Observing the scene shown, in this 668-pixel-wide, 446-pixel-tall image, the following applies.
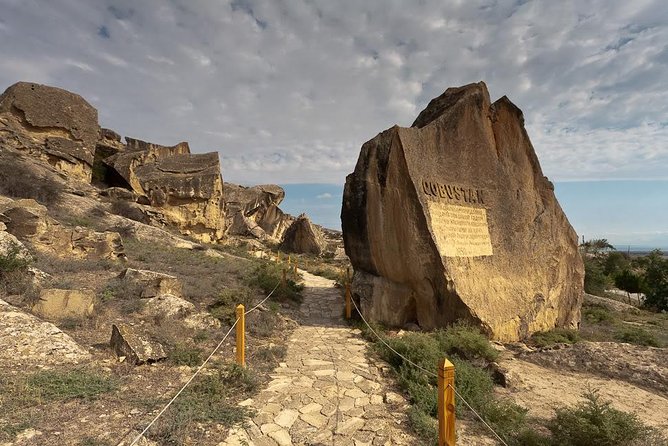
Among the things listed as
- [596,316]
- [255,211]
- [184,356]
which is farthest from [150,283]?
[255,211]

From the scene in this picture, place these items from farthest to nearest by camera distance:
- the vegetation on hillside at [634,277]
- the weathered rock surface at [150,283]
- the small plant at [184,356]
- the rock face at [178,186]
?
the rock face at [178,186]
the vegetation on hillside at [634,277]
the weathered rock surface at [150,283]
the small plant at [184,356]

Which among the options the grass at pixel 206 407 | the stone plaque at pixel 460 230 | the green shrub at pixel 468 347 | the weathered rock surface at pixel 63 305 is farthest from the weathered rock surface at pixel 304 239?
the grass at pixel 206 407

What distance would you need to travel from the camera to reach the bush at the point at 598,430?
3766 mm

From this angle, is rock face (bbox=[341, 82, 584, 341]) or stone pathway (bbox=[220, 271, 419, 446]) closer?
stone pathway (bbox=[220, 271, 419, 446])

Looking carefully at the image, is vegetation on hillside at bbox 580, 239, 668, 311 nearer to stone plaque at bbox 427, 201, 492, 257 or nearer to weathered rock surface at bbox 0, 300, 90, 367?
stone plaque at bbox 427, 201, 492, 257

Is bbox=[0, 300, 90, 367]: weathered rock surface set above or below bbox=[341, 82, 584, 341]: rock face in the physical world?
below

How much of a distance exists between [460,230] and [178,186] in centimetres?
2195

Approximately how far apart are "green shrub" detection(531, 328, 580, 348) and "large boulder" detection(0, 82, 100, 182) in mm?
25541

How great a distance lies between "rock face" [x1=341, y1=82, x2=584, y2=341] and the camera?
26.9 ft

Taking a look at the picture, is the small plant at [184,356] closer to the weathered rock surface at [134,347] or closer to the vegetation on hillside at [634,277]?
the weathered rock surface at [134,347]

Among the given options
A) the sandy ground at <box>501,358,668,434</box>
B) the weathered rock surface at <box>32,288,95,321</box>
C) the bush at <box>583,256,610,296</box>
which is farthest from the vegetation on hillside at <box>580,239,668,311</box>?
the weathered rock surface at <box>32,288,95,321</box>

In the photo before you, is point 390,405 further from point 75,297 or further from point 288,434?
point 75,297

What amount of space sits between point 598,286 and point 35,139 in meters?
34.8

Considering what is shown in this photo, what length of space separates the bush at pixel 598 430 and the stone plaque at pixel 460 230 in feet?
13.7
